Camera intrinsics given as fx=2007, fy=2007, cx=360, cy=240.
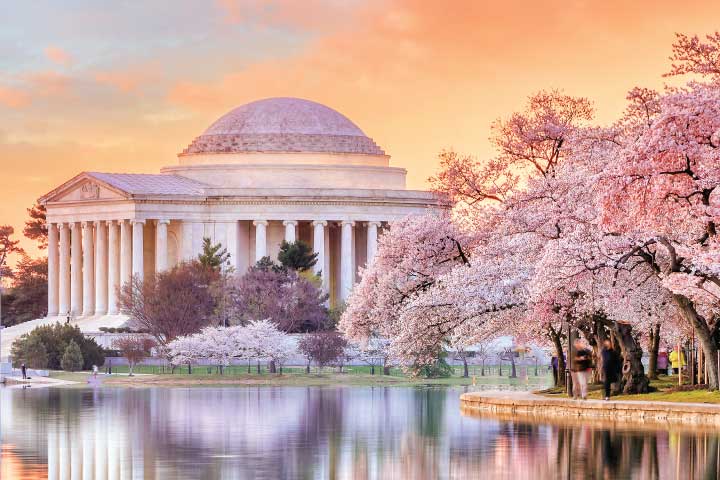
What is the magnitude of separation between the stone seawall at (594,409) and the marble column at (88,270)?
10019 cm

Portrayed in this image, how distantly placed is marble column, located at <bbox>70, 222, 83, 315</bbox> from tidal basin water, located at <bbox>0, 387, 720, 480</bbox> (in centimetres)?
9910

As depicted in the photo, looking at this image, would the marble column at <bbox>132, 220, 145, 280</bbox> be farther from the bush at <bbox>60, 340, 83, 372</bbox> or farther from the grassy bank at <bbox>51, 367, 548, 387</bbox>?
the grassy bank at <bbox>51, 367, 548, 387</bbox>

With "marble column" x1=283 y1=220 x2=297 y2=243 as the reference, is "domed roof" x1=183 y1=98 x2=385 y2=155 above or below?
above

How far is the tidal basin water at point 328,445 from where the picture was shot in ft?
112

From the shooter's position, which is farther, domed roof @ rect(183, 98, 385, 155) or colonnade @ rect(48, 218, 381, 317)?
domed roof @ rect(183, 98, 385, 155)

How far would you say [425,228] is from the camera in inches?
2709

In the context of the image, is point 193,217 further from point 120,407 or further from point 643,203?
point 643,203

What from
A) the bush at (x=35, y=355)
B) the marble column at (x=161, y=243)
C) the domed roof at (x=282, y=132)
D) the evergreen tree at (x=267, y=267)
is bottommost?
the bush at (x=35, y=355)

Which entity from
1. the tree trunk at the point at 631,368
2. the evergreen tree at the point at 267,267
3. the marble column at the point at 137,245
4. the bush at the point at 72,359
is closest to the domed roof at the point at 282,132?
the marble column at the point at 137,245

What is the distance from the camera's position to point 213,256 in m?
147

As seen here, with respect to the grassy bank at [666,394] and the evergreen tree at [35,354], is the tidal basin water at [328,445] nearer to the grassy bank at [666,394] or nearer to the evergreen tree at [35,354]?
the grassy bank at [666,394]

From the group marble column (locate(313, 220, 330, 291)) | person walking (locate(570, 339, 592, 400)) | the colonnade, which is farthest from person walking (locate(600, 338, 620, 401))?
marble column (locate(313, 220, 330, 291))

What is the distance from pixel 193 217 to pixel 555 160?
9049cm

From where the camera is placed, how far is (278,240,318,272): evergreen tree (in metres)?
143
